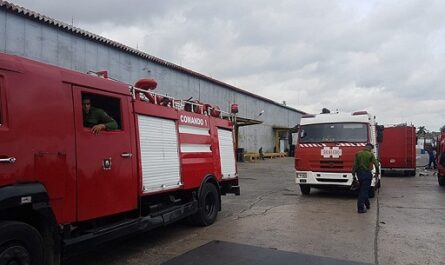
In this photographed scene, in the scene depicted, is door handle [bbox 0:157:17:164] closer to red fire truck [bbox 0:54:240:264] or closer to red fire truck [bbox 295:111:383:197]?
red fire truck [bbox 0:54:240:264]

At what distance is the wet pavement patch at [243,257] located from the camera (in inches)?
249

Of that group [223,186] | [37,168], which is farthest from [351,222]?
[37,168]

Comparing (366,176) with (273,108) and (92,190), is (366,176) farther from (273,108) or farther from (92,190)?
(273,108)

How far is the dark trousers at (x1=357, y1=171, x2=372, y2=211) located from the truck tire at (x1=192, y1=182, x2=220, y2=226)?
3.67 m

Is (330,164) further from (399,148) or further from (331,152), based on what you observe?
(399,148)

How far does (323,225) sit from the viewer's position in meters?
9.21

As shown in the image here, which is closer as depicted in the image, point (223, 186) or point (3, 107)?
point (3, 107)

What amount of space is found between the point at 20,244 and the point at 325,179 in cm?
1036

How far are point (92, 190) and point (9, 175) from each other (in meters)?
1.34

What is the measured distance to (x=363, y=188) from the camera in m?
11.0

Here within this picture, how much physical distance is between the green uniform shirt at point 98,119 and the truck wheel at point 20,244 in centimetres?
162

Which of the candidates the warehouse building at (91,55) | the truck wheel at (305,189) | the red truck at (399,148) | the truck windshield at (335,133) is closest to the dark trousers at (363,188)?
the truck windshield at (335,133)

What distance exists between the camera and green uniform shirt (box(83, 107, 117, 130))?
5.88 meters

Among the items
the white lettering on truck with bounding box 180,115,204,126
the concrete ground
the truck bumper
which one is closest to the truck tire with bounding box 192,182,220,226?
the concrete ground
